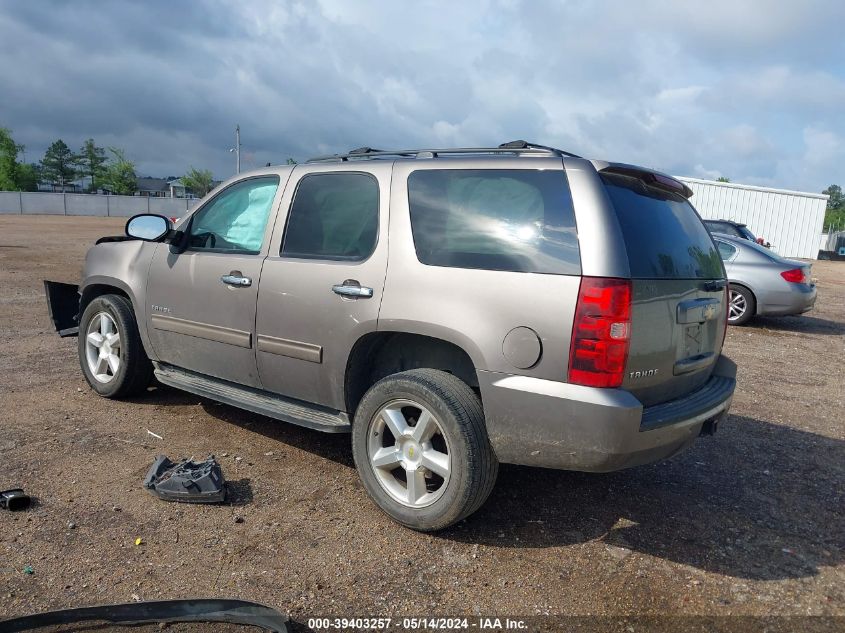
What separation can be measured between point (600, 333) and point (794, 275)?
9.21m

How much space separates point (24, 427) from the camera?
4.55 m

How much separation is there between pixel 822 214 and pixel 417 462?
36.1 m

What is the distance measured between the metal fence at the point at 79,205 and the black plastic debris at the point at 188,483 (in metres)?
55.3

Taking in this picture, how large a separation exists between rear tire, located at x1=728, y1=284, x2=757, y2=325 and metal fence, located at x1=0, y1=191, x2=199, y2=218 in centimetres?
5156

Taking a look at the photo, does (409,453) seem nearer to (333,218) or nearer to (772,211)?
(333,218)

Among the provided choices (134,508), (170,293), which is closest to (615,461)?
(134,508)

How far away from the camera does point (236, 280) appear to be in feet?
13.6

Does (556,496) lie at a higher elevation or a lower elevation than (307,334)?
lower

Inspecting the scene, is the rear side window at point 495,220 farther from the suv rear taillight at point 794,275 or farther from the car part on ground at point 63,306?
the suv rear taillight at point 794,275

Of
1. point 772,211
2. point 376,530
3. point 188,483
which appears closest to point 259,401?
point 188,483

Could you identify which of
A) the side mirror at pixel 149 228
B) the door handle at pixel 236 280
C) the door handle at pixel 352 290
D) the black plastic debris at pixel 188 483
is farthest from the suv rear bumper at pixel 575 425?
the side mirror at pixel 149 228

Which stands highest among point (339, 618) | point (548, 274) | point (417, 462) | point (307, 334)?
point (548, 274)

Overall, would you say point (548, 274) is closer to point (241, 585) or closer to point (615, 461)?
point (615, 461)

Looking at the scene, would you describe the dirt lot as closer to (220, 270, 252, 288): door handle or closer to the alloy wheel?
the alloy wheel
